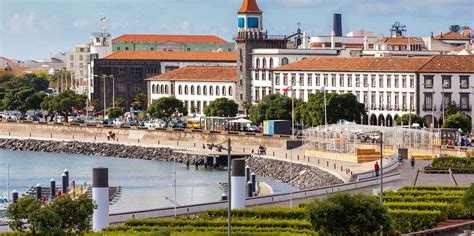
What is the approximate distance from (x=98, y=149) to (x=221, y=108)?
13.4m

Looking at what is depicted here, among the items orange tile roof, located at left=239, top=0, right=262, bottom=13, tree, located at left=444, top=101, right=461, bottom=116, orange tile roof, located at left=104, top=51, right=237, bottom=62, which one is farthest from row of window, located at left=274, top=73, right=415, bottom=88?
orange tile roof, located at left=104, top=51, right=237, bottom=62

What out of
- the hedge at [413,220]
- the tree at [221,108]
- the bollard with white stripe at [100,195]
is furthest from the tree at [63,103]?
the bollard with white stripe at [100,195]

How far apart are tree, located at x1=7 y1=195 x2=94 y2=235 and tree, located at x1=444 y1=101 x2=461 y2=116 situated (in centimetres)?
7209

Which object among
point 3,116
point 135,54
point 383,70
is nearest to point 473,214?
point 383,70

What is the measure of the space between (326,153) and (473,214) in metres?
44.8

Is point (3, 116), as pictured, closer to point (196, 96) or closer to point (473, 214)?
point (196, 96)

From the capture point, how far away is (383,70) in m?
121

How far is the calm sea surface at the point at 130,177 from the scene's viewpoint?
79438 mm

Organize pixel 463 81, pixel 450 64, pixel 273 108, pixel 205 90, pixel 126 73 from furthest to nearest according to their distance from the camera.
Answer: pixel 126 73
pixel 205 90
pixel 273 108
pixel 450 64
pixel 463 81

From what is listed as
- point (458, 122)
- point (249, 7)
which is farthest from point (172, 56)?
point (458, 122)

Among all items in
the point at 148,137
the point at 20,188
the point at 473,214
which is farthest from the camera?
the point at 148,137

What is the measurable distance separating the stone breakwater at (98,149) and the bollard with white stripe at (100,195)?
6342 cm

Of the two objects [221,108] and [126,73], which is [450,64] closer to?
[221,108]

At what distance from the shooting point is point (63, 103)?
15375 centimetres
